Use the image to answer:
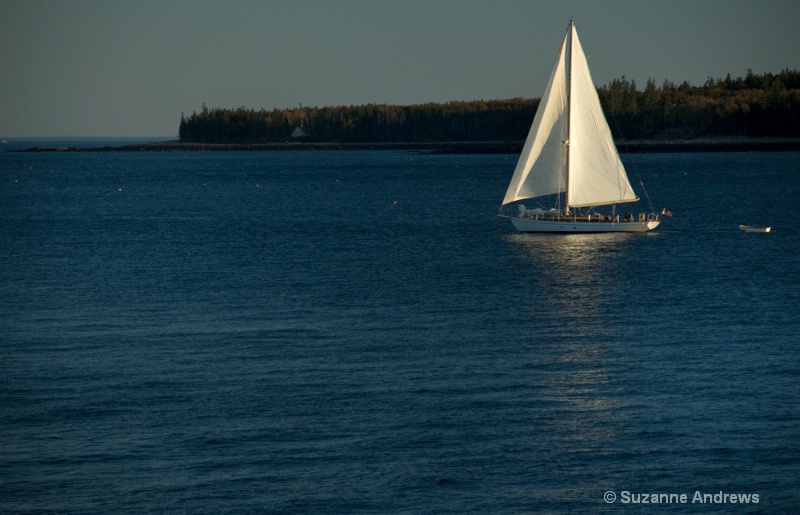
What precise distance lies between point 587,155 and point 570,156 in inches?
57.1

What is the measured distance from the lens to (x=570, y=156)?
74750 mm

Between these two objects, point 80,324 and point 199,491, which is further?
point 80,324

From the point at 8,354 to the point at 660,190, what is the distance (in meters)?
105

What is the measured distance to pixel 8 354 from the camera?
39719 millimetres

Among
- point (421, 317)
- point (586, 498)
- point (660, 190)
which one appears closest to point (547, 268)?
point (421, 317)

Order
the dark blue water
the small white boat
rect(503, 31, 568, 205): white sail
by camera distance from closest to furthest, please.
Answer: the dark blue water, rect(503, 31, 568, 205): white sail, the small white boat

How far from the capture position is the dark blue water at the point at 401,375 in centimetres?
2666

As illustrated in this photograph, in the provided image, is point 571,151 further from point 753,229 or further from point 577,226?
point 753,229

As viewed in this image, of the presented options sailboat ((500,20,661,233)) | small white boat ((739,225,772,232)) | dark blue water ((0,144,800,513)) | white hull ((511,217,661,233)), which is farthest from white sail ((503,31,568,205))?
small white boat ((739,225,772,232))

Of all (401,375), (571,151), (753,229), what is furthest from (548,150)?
(401,375)

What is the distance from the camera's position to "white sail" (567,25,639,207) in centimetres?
7504

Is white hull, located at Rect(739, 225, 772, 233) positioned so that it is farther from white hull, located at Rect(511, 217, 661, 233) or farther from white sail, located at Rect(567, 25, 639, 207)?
white sail, located at Rect(567, 25, 639, 207)

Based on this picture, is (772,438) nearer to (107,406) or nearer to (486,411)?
(486,411)

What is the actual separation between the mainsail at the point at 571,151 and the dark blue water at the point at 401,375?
337 cm
